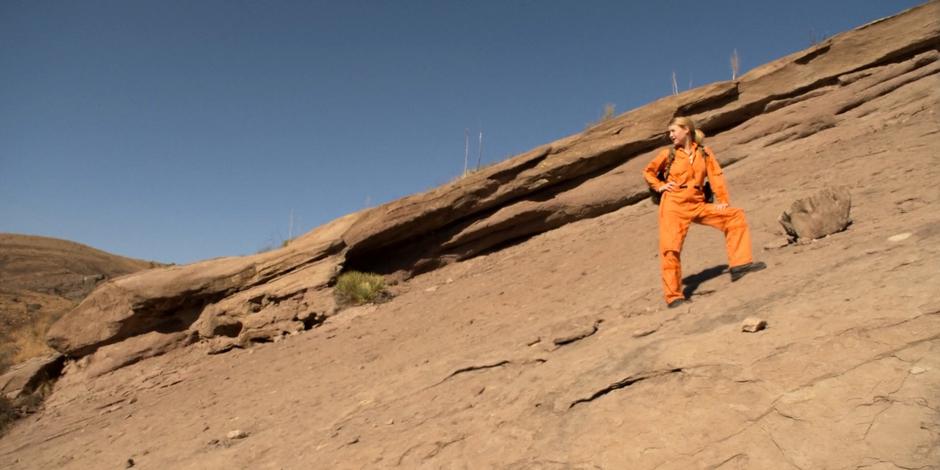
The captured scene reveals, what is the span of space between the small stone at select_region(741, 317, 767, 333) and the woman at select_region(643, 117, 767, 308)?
3.76 feet

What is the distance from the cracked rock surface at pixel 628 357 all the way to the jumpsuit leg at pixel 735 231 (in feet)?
0.64

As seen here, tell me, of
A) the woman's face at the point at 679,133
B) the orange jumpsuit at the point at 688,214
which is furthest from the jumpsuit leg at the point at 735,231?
the woman's face at the point at 679,133

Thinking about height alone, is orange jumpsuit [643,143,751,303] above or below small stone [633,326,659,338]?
above

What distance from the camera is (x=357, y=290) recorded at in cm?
895

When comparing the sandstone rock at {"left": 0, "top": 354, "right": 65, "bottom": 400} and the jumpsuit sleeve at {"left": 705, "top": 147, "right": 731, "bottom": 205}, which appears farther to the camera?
the sandstone rock at {"left": 0, "top": 354, "right": 65, "bottom": 400}

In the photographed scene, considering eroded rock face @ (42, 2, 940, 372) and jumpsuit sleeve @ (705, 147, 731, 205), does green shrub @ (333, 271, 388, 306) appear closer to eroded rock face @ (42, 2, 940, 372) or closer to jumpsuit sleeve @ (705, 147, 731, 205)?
eroded rock face @ (42, 2, 940, 372)

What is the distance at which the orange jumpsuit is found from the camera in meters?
4.13

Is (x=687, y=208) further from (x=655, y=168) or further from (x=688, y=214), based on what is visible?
(x=655, y=168)

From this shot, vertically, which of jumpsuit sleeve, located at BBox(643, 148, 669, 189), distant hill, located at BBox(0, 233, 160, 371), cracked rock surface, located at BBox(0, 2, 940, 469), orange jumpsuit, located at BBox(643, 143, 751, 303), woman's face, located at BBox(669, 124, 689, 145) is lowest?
cracked rock surface, located at BBox(0, 2, 940, 469)

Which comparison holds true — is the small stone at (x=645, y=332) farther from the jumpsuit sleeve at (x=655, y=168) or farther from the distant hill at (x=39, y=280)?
the distant hill at (x=39, y=280)

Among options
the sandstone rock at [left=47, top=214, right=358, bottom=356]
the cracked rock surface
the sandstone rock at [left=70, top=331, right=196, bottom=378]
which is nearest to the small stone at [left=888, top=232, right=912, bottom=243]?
the cracked rock surface

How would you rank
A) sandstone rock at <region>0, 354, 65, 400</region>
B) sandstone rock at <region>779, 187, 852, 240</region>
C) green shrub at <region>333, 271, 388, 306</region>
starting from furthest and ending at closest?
1. sandstone rock at <region>0, 354, 65, 400</region>
2. green shrub at <region>333, 271, 388, 306</region>
3. sandstone rock at <region>779, 187, 852, 240</region>

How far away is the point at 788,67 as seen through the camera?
8500mm

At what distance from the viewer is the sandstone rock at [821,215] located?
457 centimetres
